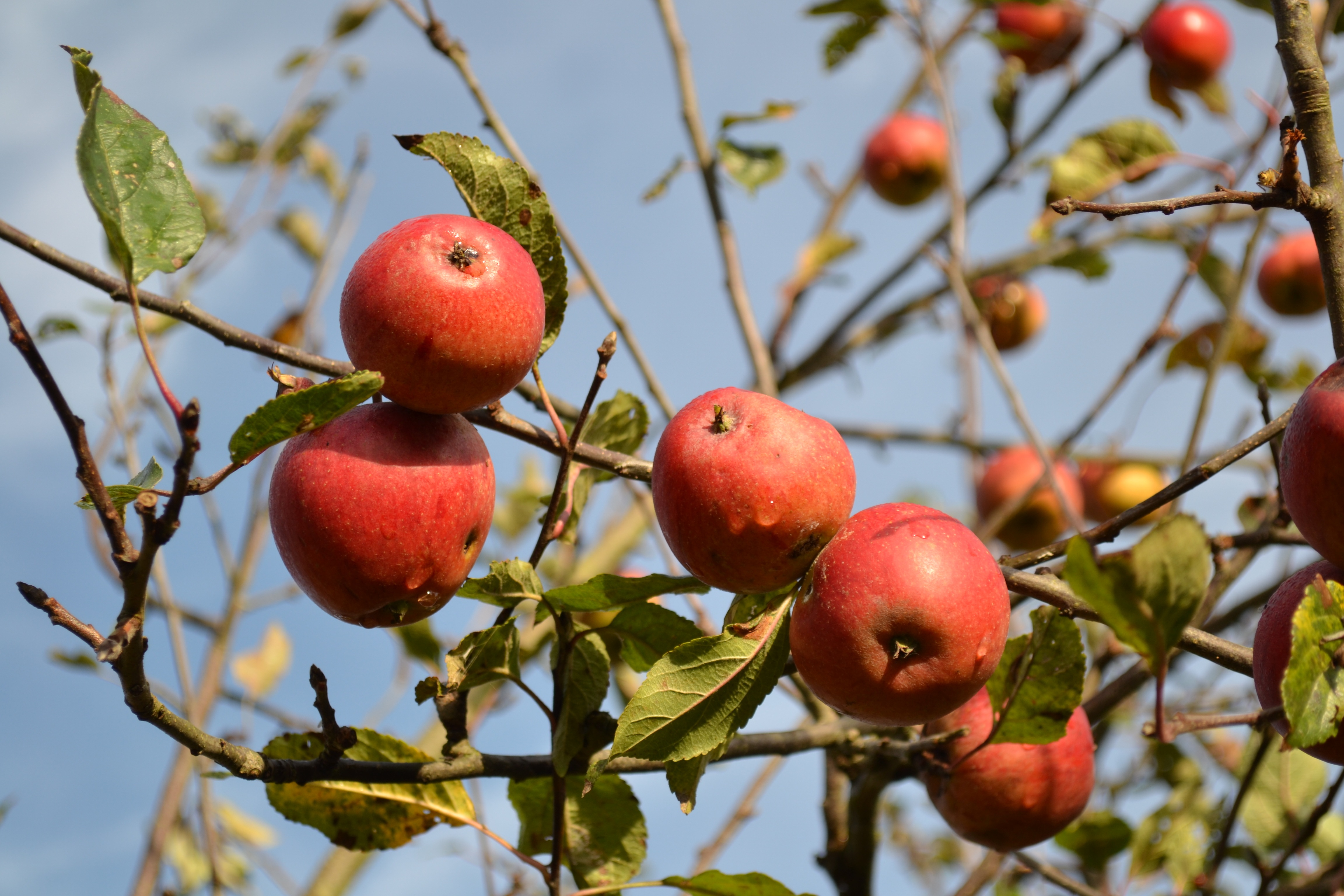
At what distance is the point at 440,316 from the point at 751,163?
149 centimetres

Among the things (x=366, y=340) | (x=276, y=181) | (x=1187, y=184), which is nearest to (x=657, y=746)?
(x=366, y=340)

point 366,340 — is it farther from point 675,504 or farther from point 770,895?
point 770,895

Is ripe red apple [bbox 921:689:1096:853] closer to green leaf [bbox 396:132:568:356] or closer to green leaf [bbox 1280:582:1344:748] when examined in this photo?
green leaf [bbox 1280:582:1344:748]

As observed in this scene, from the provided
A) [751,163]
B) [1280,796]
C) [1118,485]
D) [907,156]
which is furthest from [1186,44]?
[1280,796]

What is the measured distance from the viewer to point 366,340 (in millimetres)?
1055

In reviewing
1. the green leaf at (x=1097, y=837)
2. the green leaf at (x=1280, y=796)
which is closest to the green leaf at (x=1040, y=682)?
the green leaf at (x=1097, y=837)

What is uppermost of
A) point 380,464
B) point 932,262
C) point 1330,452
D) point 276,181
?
point 276,181

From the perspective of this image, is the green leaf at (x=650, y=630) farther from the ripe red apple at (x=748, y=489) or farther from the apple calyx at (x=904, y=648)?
the apple calyx at (x=904, y=648)

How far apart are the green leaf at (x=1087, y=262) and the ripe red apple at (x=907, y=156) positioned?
81 centimetres

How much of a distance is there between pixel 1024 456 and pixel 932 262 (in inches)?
53.9

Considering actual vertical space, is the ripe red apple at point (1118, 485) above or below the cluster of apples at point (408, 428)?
above

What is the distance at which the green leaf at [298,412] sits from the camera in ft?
2.92

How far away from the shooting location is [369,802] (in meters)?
1.32

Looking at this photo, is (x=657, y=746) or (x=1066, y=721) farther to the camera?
(x=1066, y=721)
